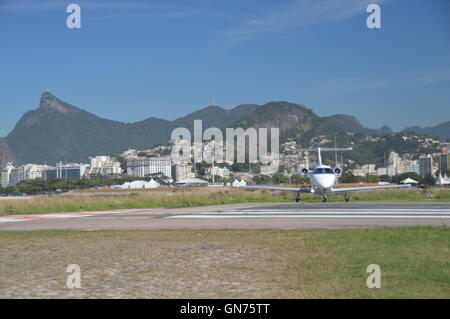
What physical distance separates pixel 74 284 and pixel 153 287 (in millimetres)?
1325

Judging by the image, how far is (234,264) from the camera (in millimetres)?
9961

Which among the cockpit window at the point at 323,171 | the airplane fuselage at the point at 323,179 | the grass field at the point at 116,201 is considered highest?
the cockpit window at the point at 323,171

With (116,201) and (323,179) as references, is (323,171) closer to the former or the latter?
(323,179)

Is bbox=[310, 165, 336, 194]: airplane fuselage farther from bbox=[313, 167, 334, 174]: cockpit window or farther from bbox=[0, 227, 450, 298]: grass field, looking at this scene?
bbox=[0, 227, 450, 298]: grass field

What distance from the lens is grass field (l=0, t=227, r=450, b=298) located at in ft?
24.7

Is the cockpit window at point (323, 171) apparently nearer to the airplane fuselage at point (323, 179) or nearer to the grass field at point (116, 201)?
the airplane fuselage at point (323, 179)

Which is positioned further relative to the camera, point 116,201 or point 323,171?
point 116,201

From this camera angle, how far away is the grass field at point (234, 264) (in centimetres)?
752

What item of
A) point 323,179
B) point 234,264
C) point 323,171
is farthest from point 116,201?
point 234,264

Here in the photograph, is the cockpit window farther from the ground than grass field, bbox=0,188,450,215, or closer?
farther from the ground

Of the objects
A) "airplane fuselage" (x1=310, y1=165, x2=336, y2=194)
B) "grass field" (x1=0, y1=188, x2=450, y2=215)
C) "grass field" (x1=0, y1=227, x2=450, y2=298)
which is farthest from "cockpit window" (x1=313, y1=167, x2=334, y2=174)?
"grass field" (x1=0, y1=227, x2=450, y2=298)

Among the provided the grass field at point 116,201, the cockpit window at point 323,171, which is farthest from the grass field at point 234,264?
the cockpit window at point 323,171

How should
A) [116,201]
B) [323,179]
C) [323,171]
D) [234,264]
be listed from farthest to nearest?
1. [116,201]
2. [323,171]
3. [323,179]
4. [234,264]
